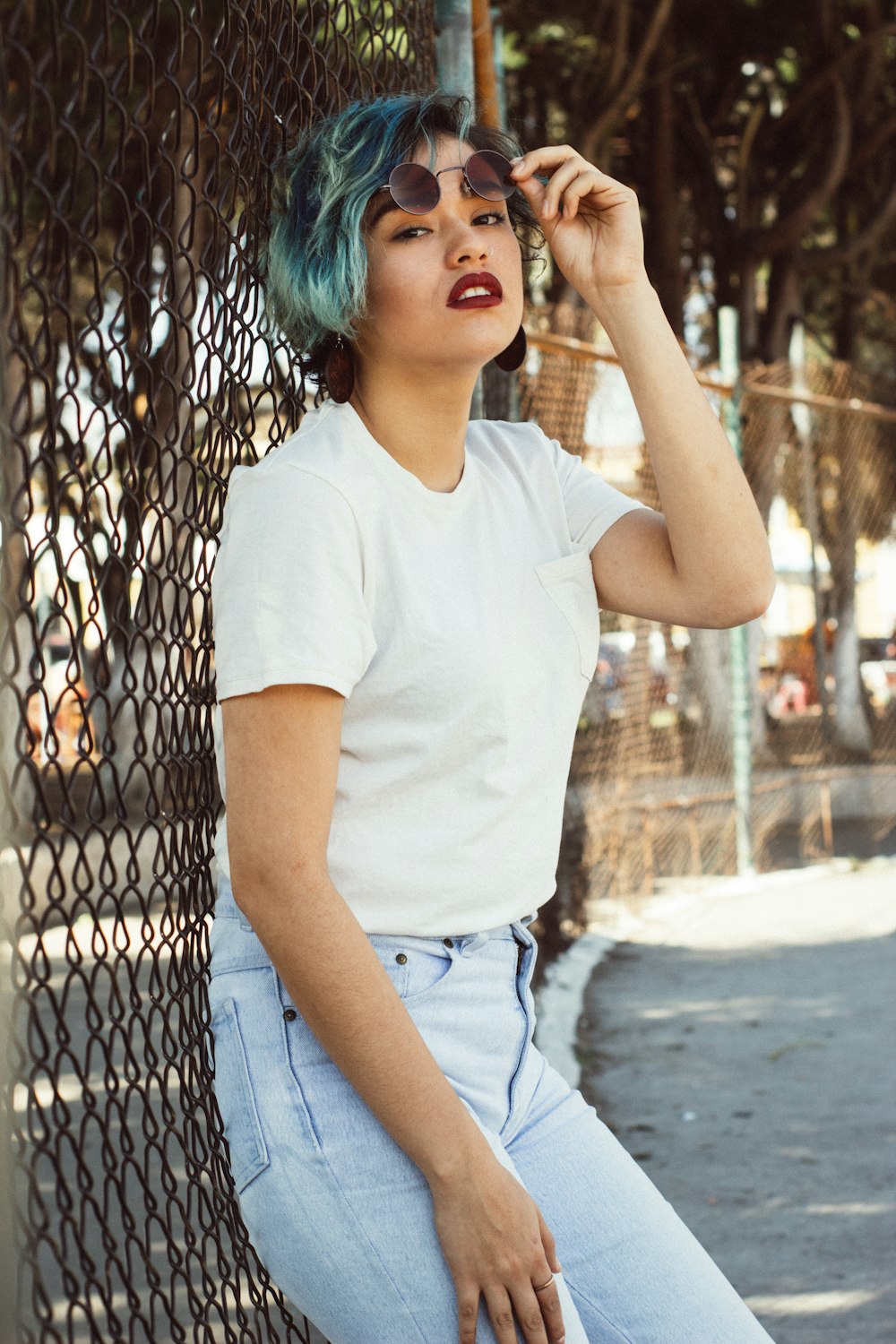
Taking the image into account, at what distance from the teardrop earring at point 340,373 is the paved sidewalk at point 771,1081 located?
7.94 feet

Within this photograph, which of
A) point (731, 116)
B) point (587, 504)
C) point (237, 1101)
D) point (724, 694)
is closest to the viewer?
point (237, 1101)

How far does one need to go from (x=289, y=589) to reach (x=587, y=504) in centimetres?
65

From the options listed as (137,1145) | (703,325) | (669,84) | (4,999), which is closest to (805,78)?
(669,84)

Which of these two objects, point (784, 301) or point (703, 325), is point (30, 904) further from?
point (703, 325)

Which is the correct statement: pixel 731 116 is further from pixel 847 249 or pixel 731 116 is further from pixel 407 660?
pixel 407 660

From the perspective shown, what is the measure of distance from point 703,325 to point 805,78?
17.4 feet

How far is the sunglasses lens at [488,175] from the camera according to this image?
1.90 metres

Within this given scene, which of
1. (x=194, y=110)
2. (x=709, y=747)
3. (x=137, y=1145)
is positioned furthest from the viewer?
(x=709, y=747)

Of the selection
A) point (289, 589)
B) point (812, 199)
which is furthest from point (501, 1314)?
point (812, 199)

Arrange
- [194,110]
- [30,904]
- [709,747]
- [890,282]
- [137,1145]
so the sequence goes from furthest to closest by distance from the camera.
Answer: [890,282] < [709,747] < [137,1145] < [194,110] < [30,904]

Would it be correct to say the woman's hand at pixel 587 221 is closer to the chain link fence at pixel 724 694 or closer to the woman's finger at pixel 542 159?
the woman's finger at pixel 542 159

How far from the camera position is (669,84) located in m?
13.2

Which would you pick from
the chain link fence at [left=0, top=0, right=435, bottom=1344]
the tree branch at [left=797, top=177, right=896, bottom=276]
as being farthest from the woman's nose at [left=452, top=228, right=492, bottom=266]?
the tree branch at [left=797, top=177, right=896, bottom=276]

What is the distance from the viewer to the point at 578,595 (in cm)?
196
